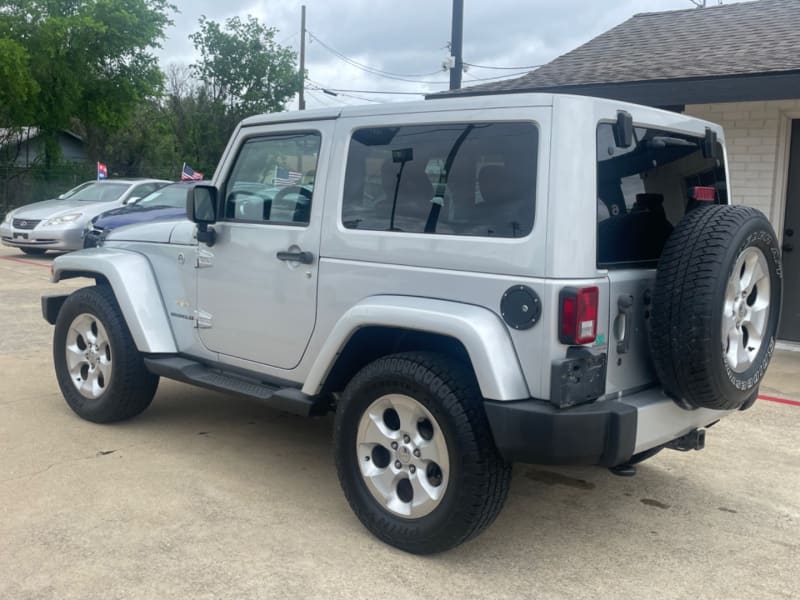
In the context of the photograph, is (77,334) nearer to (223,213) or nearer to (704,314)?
(223,213)

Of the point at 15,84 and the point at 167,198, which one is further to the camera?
the point at 15,84

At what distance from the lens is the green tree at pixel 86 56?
Result: 25.8 meters

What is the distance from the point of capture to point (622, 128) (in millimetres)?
3338

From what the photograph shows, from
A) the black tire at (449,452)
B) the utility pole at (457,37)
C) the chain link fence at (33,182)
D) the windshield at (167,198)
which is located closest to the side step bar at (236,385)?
the black tire at (449,452)

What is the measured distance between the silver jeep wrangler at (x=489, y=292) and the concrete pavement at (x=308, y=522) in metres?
0.35

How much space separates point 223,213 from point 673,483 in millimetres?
2938

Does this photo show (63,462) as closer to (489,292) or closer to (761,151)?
(489,292)

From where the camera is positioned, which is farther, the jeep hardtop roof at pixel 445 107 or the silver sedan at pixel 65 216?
the silver sedan at pixel 65 216

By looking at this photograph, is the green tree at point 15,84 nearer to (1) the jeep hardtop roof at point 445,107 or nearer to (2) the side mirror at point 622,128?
(1) the jeep hardtop roof at point 445,107

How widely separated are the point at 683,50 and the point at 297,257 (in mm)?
6642

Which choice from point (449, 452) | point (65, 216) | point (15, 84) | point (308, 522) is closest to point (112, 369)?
point (308, 522)

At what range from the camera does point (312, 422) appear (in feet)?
18.1

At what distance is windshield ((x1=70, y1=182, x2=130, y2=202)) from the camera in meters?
15.1

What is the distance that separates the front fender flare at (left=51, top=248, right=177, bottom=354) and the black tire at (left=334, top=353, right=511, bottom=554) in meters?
1.70
